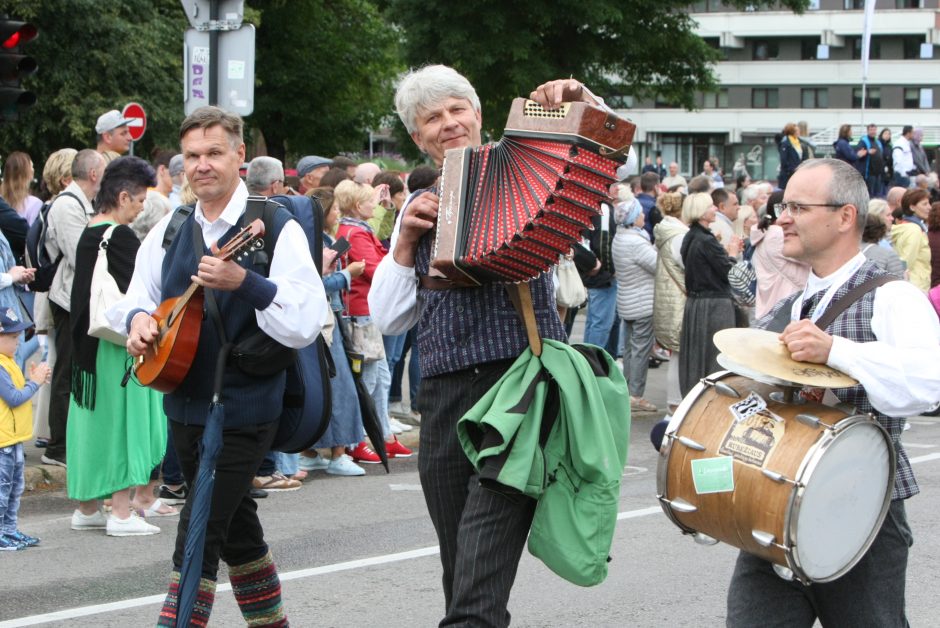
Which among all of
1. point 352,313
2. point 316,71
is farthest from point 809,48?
point 352,313

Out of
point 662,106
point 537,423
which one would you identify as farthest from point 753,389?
point 662,106

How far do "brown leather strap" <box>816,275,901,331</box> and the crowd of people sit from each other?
0.03 m

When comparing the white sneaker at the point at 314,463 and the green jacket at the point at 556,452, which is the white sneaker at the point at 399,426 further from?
the green jacket at the point at 556,452

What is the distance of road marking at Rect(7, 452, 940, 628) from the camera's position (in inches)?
232

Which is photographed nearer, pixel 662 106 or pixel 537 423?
pixel 537 423

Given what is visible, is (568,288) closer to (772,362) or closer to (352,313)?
(352,313)

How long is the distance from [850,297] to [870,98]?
66.9 metres

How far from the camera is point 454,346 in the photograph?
410 centimetres

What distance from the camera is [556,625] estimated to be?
5785 mm

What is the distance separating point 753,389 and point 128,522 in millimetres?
4697

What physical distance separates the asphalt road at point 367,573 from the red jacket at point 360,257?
5.22ft

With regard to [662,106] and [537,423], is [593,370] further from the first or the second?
[662,106]

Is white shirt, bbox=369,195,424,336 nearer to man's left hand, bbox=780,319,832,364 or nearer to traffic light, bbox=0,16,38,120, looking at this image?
man's left hand, bbox=780,319,832,364

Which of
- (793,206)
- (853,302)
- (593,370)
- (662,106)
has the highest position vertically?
(662,106)
